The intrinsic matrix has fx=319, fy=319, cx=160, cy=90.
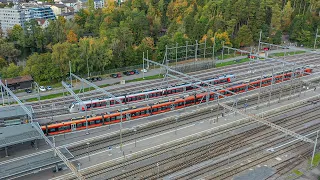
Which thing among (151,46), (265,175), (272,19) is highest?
(272,19)

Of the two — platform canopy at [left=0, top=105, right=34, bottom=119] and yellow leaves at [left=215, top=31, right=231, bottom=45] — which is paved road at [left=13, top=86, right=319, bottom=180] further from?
yellow leaves at [left=215, top=31, right=231, bottom=45]

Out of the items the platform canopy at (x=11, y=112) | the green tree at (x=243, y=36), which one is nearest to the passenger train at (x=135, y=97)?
the platform canopy at (x=11, y=112)

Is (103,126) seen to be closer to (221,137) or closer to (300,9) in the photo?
(221,137)

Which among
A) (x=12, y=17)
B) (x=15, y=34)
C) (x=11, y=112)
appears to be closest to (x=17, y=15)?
(x=12, y=17)

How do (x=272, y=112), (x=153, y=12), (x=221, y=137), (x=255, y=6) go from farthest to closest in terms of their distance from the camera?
(x=153, y=12) < (x=255, y=6) < (x=272, y=112) < (x=221, y=137)

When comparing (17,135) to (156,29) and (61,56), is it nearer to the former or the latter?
(61,56)

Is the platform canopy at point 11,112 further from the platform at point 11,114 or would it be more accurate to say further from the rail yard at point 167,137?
the rail yard at point 167,137

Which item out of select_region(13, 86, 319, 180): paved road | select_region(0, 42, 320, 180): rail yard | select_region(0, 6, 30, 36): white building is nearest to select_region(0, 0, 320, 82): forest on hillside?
select_region(0, 42, 320, 180): rail yard

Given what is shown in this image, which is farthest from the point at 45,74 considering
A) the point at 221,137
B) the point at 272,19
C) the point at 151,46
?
the point at 272,19
